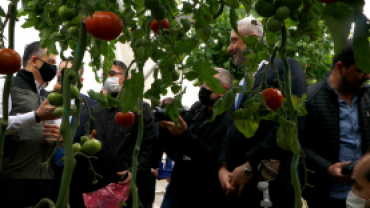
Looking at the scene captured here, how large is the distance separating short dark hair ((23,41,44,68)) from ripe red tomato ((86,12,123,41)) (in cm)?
133

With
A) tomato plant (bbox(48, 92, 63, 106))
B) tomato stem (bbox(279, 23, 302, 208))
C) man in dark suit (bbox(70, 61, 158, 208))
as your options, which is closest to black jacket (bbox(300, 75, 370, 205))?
man in dark suit (bbox(70, 61, 158, 208))

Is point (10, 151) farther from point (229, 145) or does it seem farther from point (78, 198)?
point (229, 145)

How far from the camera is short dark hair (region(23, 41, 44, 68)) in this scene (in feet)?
5.75

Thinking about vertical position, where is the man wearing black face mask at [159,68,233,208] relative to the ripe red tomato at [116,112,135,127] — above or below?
below

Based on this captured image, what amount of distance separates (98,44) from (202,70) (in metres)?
0.28

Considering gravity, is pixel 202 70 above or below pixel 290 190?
above

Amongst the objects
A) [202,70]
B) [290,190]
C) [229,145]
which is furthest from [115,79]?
[202,70]

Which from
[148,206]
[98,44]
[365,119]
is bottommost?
[148,206]

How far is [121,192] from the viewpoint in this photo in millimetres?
1784

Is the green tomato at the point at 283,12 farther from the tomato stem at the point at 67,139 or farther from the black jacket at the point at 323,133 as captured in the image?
the black jacket at the point at 323,133

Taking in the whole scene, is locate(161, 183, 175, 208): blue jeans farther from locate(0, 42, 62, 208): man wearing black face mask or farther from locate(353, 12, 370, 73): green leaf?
locate(353, 12, 370, 73): green leaf

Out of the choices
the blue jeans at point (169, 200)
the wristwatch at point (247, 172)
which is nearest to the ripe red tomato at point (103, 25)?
the wristwatch at point (247, 172)

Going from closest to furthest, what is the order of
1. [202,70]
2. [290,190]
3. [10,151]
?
[202,70] → [290,190] → [10,151]

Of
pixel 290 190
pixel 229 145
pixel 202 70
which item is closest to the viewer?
pixel 202 70
